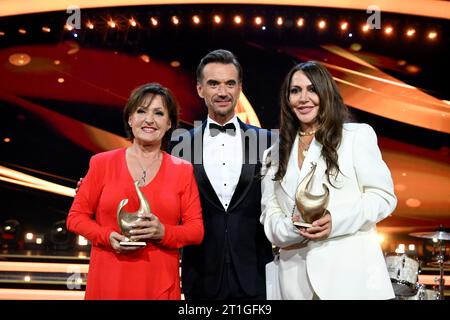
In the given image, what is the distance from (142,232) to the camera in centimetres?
184

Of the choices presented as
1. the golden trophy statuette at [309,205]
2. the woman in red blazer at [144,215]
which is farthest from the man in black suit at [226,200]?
the golden trophy statuette at [309,205]

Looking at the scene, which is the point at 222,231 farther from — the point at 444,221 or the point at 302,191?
the point at 444,221

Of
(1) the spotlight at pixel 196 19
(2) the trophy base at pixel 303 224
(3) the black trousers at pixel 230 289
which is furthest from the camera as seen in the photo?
(1) the spotlight at pixel 196 19

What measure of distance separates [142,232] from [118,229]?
0.53ft

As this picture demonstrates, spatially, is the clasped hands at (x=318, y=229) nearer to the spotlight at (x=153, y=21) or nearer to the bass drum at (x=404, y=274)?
the bass drum at (x=404, y=274)

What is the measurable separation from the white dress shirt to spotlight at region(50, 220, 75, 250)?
4949 mm

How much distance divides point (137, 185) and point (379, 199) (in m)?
0.87

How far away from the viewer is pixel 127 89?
6.78m

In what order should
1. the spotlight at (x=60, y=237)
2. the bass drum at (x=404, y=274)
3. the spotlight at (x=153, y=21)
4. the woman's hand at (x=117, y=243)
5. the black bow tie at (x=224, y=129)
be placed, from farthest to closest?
the spotlight at (x=60, y=237) → the spotlight at (x=153, y=21) → the bass drum at (x=404, y=274) → the black bow tie at (x=224, y=129) → the woman's hand at (x=117, y=243)

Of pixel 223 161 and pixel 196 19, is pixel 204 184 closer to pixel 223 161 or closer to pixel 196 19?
pixel 223 161

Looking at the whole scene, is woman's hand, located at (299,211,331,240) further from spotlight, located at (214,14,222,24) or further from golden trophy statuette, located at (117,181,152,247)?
spotlight, located at (214,14,222,24)

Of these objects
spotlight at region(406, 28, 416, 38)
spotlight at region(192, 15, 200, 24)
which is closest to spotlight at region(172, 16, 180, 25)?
spotlight at region(192, 15, 200, 24)

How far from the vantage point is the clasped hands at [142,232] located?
1.83 meters

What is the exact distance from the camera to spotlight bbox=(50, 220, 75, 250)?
271 inches
